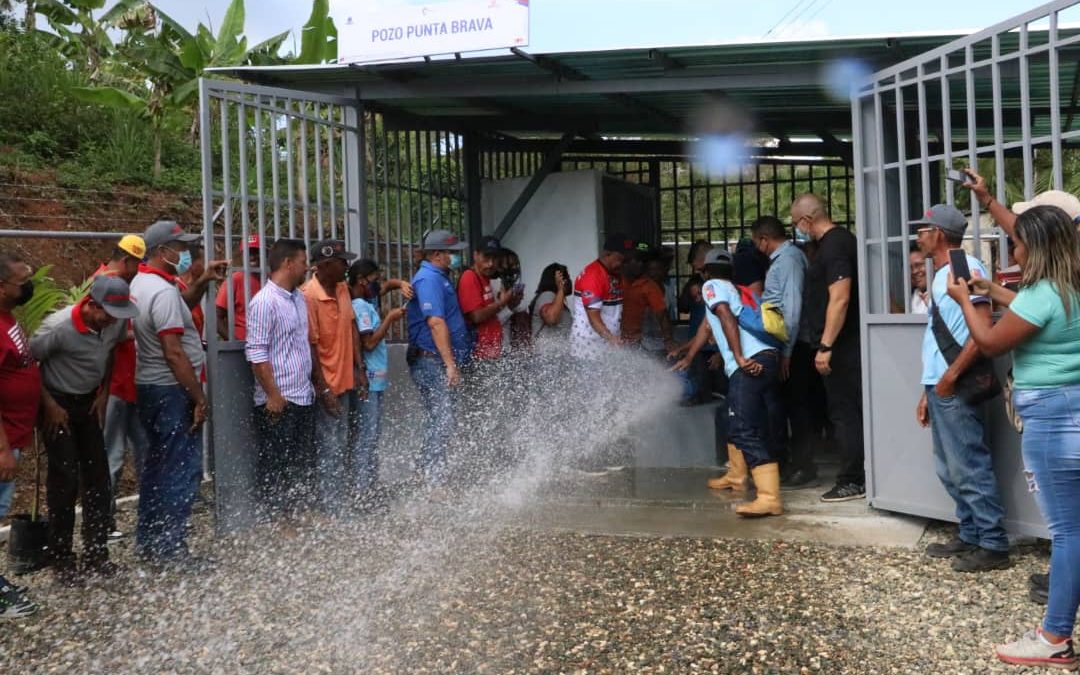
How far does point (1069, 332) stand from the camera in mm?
4242

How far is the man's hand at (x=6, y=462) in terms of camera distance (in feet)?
16.8

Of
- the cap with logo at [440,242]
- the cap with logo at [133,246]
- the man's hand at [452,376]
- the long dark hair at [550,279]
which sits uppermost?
the cap with logo at [440,242]

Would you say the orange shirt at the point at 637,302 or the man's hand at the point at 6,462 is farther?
the orange shirt at the point at 637,302

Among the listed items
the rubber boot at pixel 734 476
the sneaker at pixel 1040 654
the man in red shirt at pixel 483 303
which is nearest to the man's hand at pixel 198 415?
the man in red shirt at pixel 483 303

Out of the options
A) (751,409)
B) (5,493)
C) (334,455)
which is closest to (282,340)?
(334,455)

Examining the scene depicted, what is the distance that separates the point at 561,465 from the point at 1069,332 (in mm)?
5347

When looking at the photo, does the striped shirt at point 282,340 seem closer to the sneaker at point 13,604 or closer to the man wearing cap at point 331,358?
the man wearing cap at point 331,358

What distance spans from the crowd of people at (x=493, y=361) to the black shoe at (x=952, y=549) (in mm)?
15

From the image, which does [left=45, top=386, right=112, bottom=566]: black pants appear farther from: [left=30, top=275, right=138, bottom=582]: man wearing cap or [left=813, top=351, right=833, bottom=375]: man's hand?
[left=813, top=351, right=833, bottom=375]: man's hand

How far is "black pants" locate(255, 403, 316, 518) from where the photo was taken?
7.02 meters

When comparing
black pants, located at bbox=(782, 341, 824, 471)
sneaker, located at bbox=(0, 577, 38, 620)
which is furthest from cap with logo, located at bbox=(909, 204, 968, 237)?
sneaker, located at bbox=(0, 577, 38, 620)

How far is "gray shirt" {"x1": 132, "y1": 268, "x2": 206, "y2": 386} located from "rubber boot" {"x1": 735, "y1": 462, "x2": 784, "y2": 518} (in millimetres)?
3690

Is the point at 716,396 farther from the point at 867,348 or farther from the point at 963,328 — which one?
the point at 963,328

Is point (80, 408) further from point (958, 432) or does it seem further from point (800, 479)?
point (800, 479)
